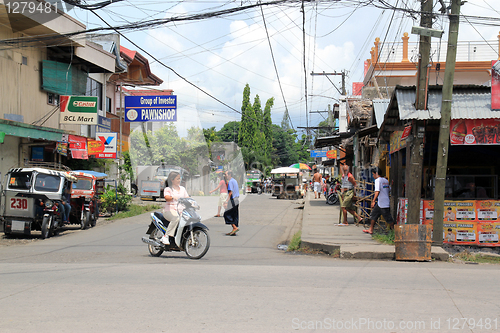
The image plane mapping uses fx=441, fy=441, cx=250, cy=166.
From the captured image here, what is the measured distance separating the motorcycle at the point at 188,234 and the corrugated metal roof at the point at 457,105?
5078mm

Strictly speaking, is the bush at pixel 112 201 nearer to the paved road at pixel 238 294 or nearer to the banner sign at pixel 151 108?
the banner sign at pixel 151 108

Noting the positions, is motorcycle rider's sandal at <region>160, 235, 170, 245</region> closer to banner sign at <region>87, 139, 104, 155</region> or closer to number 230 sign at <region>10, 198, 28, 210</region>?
number 230 sign at <region>10, 198, 28, 210</region>

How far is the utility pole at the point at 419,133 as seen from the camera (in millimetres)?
9906

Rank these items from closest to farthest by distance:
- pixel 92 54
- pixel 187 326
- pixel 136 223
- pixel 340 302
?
pixel 187 326
pixel 340 302
pixel 136 223
pixel 92 54

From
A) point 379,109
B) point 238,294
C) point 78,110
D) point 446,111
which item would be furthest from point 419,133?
point 78,110

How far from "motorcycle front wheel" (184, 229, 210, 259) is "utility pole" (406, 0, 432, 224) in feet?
15.5

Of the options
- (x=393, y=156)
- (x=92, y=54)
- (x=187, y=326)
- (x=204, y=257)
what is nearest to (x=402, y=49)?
(x=393, y=156)

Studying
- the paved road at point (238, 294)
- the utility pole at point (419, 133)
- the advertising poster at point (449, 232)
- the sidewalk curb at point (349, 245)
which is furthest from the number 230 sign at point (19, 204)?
the advertising poster at point (449, 232)

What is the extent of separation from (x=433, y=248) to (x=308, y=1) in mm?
6825

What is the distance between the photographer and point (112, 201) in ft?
64.0

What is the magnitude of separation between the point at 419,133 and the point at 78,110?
1434 centimetres

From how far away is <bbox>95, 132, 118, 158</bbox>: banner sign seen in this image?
20906mm

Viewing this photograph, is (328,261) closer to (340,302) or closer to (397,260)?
(397,260)

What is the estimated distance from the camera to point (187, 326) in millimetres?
4543
